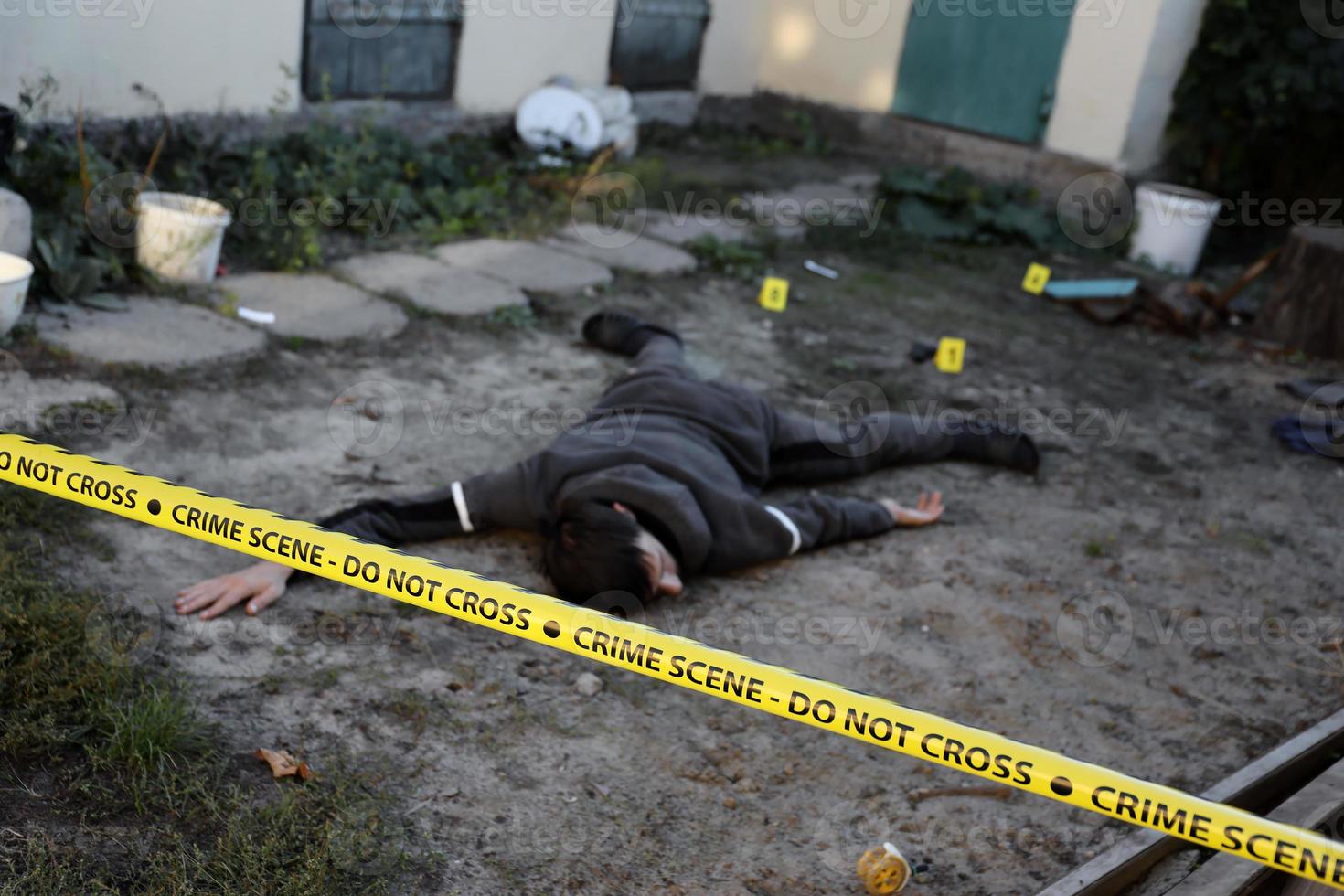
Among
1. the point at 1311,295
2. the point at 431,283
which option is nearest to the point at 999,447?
the point at 431,283

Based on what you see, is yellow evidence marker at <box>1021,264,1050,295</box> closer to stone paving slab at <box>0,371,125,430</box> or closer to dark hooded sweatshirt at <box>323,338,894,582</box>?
dark hooded sweatshirt at <box>323,338,894,582</box>

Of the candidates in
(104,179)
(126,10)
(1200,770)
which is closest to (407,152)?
(126,10)

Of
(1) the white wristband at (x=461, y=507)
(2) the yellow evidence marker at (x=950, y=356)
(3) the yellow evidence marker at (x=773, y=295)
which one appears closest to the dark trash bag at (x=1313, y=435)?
(2) the yellow evidence marker at (x=950, y=356)

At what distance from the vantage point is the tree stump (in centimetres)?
623

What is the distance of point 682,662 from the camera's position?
1.94 m

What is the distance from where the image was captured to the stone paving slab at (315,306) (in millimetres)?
4652

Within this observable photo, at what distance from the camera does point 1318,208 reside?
863cm

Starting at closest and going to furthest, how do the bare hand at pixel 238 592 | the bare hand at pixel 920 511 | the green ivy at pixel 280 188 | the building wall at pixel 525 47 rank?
the bare hand at pixel 238 592
the bare hand at pixel 920 511
the green ivy at pixel 280 188
the building wall at pixel 525 47

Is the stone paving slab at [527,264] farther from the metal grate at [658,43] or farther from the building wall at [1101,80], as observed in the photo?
the building wall at [1101,80]

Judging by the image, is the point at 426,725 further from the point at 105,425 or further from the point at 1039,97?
the point at 1039,97

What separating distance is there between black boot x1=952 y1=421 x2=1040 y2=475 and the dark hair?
1.74 meters

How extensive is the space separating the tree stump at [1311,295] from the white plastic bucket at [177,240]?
207 inches

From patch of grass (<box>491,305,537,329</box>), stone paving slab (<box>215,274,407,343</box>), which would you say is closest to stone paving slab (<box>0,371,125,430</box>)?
stone paving slab (<box>215,274,407,343</box>)

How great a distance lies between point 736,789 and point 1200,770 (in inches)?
44.2
